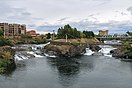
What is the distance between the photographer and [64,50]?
219 feet

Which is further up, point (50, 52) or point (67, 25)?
point (67, 25)

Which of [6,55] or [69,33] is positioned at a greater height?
[69,33]

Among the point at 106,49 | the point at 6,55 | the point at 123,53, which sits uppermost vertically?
the point at 6,55

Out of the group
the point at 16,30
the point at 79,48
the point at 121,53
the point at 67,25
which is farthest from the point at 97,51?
the point at 16,30

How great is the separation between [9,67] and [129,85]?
748 inches

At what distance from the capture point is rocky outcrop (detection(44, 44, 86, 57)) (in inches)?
2585

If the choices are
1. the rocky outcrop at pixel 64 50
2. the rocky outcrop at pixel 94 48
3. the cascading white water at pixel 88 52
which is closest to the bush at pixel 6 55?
the rocky outcrop at pixel 64 50

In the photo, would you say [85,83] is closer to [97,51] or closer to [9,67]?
[9,67]

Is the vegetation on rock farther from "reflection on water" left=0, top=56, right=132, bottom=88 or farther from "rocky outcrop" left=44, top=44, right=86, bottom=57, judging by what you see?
"reflection on water" left=0, top=56, right=132, bottom=88

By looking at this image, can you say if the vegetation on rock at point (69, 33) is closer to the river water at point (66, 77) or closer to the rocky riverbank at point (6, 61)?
the rocky riverbank at point (6, 61)

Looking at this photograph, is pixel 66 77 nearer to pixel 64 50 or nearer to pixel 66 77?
pixel 66 77

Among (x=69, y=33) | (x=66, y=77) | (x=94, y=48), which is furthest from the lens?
(x=69, y=33)

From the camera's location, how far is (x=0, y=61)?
145 feet

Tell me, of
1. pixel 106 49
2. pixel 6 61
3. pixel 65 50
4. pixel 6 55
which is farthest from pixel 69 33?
pixel 6 61
